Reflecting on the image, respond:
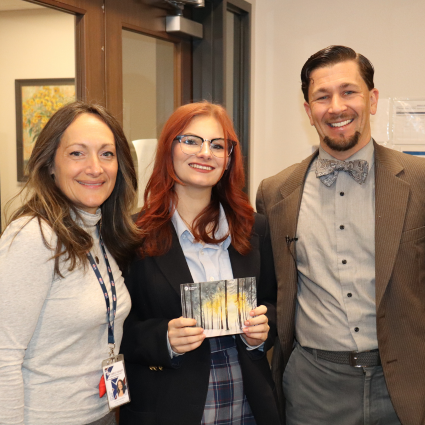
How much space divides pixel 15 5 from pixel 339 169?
150 centimetres

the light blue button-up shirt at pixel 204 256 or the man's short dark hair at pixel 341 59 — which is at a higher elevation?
the man's short dark hair at pixel 341 59

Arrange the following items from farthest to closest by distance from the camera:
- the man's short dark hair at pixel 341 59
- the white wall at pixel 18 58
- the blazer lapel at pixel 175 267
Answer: the man's short dark hair at pixel 341 59, the white wall at pixel 18 58, the blazer lapel at pixel 175 267

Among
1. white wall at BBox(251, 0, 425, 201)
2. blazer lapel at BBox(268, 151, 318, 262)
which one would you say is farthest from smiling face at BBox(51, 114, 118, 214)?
white wall at BBox(251, 0, 425, 201)

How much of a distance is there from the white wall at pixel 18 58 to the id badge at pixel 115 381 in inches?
34.3

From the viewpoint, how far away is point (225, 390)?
1.87 metres

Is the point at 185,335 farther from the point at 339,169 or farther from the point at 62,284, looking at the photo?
the point at 339,169

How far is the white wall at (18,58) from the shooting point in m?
2.10

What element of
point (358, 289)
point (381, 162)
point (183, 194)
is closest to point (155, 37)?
point (183, 194)

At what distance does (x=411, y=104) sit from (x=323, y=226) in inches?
66.2

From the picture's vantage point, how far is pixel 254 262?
2.05 metres

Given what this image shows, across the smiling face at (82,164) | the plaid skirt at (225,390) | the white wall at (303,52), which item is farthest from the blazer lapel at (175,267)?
the white wall at (303,52)

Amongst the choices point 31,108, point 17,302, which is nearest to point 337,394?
point 17,302

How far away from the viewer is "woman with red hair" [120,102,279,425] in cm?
184

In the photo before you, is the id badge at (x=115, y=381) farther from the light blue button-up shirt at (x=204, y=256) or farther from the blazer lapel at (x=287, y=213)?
the blazer lapel at (x=287, y=213)
